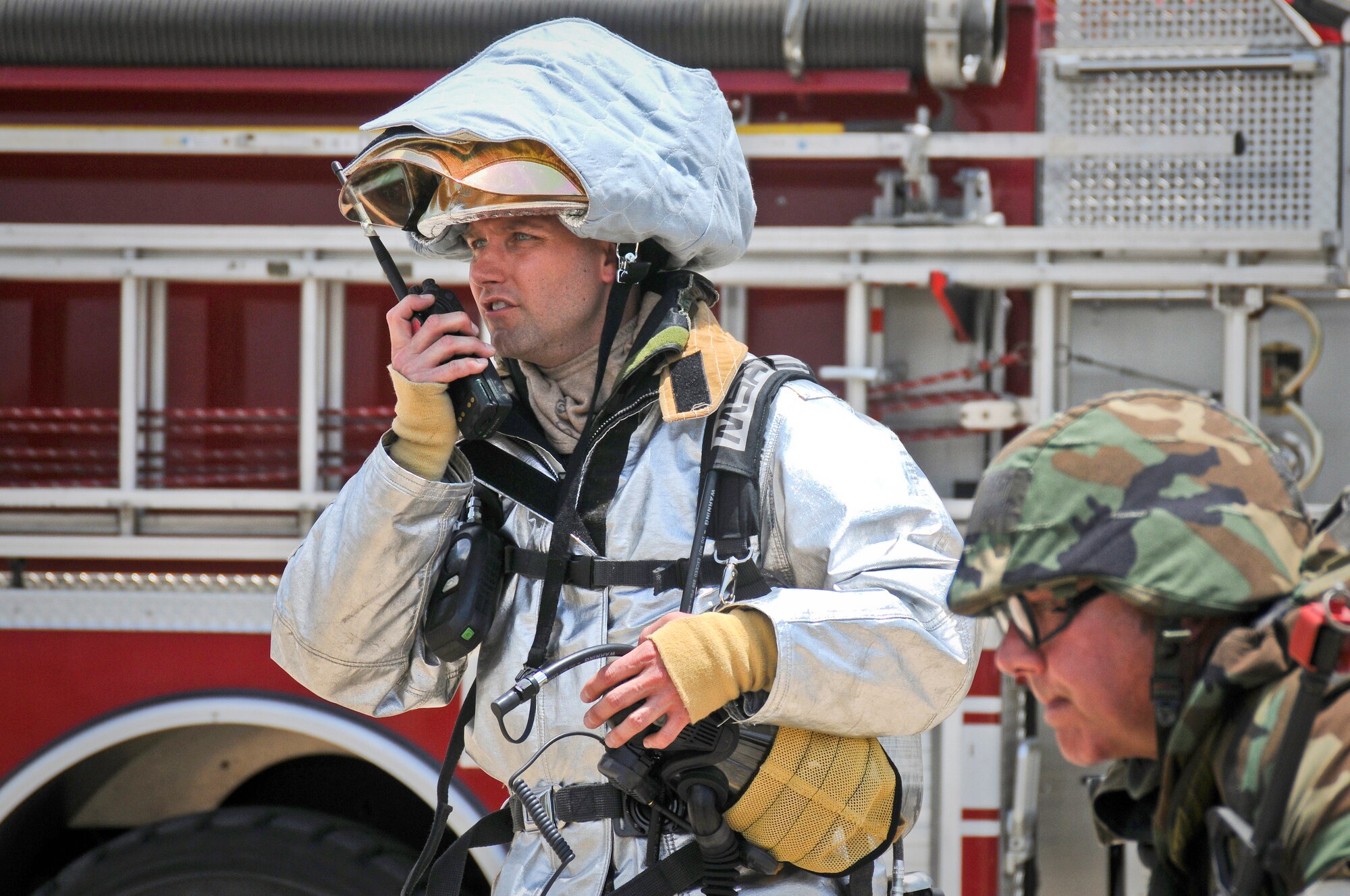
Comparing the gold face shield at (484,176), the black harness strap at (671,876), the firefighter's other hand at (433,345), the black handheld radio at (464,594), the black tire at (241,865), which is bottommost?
the black tire at (241,865)

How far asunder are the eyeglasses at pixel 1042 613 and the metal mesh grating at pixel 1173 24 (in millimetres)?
2280

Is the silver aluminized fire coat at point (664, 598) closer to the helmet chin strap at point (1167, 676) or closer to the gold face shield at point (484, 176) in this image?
the gold face shield at point (484, 176)

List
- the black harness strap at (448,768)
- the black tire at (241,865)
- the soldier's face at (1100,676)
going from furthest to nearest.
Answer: the black tire at (241,865) < the black harness strap at (448,768) < the soldier's face at (1100,676)

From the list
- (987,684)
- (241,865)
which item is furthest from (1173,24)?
(241,865)

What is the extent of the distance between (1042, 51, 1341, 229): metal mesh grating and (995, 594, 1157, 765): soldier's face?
2071mm

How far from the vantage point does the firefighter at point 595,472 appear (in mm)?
1888

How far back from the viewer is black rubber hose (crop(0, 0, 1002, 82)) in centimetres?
318

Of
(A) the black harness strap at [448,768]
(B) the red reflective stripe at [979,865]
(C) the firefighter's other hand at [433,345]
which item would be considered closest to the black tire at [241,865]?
(A) the black harness strap at [448,768]

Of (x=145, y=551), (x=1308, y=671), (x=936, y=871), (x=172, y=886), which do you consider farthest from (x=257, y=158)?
(x=1308, y=671)

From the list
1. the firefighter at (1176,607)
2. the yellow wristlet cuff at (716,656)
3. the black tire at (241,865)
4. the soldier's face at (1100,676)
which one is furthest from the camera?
the black tire at (241,865)

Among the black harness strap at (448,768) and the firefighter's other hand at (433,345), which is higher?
the firefighter's other hand at (433,345)

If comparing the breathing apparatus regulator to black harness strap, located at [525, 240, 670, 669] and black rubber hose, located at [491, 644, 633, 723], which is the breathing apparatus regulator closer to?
black rubber hose, located at [491, 644, 633, 723]

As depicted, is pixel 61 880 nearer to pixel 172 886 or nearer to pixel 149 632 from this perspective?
pixel 172 886

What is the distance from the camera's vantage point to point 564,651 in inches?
80.1
